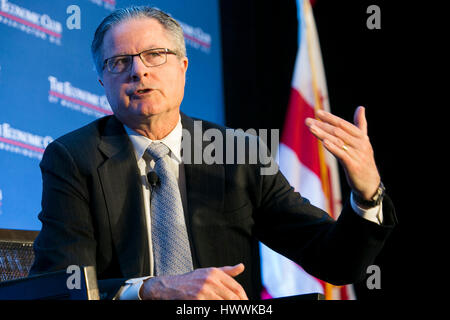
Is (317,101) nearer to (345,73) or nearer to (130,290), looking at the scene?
(345,73)

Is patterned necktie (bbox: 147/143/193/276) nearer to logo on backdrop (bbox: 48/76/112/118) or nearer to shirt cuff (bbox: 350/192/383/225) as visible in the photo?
shirt cuff (bbox: 350/192/383/225)

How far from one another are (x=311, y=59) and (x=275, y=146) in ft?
2.09

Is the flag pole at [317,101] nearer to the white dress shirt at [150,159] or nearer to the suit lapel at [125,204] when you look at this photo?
the white dress shirt at [150,159]

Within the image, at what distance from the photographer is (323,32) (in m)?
3.87

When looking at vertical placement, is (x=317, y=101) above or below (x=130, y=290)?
above

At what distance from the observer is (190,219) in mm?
1886

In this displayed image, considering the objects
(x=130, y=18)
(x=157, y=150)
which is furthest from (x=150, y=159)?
(x=130, y=18)

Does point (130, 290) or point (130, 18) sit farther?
point (130, 18)

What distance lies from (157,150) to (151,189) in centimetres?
15

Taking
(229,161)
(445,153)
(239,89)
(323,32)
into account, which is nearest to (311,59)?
(323,32)

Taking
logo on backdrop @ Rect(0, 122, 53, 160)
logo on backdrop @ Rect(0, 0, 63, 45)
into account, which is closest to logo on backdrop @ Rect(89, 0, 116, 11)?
logo on backdrop @ Rect(0, 0, 63, 45)

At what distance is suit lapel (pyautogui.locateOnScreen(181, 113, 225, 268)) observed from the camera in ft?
6.14

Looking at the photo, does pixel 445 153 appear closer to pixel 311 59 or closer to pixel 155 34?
pixel 311 59

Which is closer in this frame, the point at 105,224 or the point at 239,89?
the point at 105,224
